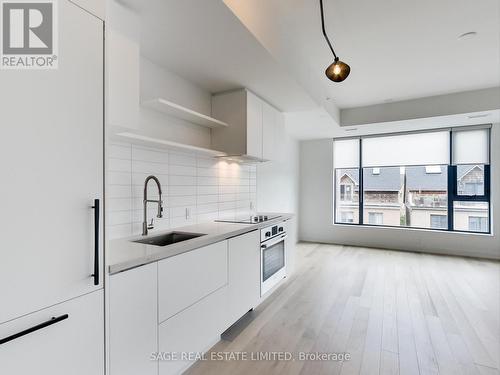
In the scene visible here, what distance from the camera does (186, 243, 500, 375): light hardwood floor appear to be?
204 cm

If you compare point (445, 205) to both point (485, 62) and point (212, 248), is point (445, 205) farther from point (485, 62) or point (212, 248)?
point (212, 248)

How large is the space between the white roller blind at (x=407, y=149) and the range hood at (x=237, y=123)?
3.85 m

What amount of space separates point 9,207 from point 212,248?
4.60ft

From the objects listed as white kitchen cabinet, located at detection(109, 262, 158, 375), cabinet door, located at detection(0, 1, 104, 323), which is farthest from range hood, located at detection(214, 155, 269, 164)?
cabinet door, located at detection(0, 1, 104, 323)

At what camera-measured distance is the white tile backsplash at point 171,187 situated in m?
2.08

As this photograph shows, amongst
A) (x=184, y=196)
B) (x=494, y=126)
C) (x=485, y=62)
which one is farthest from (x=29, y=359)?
(x=494, y=126)

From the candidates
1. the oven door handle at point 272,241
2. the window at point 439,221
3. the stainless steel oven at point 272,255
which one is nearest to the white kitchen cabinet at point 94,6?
the stainless steel oven at point 272,255

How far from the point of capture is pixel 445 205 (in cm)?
543

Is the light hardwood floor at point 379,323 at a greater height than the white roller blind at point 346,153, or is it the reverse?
the white roller blind at point 346,153

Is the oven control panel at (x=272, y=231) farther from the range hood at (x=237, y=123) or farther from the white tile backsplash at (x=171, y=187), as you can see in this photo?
the range hood at (x=237, y=123)

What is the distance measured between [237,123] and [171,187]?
1.06 m

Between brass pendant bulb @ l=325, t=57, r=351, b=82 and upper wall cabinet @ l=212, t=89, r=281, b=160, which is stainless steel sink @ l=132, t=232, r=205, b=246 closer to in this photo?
upper wall cabinet @ l=212, t=89, r=281, b=160

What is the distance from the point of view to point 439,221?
18.0 feet

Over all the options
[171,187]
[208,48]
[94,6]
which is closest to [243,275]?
[171,187]
